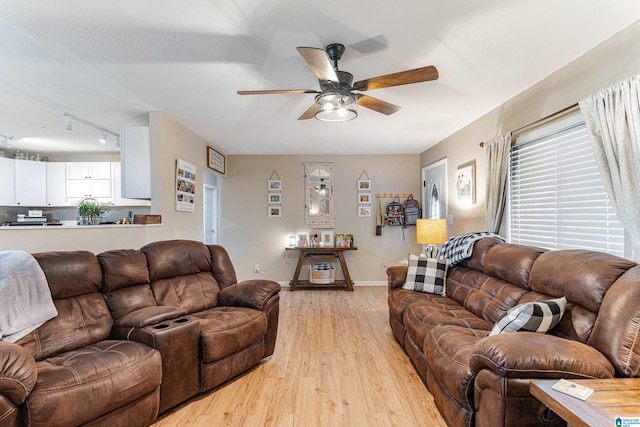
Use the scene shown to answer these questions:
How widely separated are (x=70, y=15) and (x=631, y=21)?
129 inches

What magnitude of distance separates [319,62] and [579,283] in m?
1.91

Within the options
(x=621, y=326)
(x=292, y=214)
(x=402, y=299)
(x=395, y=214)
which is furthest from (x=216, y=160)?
(x=621, y=326)

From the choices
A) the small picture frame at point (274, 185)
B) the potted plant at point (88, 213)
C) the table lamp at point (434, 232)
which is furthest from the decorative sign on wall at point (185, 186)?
the table lamp at point (434, 232)

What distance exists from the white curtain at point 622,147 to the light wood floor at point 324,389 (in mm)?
1674

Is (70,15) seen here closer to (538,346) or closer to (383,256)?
(538,346)

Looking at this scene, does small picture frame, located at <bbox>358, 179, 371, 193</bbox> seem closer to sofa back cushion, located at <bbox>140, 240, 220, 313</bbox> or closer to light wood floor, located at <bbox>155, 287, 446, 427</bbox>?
light wood floor, located at <bbox>155, 287, 446, 427</bbox>

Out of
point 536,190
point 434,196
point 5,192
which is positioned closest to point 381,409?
point 536,190

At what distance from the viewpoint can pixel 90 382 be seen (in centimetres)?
156

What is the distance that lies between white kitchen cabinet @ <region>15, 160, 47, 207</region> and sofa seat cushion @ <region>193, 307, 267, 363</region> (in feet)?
16.1

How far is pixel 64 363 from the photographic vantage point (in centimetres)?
167

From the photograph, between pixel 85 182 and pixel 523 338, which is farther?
pixel 85 182

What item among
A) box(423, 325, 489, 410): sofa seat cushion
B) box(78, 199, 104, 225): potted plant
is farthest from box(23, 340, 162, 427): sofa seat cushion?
box(78, 199, 104, 225): potted plant

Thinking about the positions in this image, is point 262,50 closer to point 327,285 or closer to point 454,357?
point 454,357

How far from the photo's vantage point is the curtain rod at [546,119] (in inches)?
91.4
